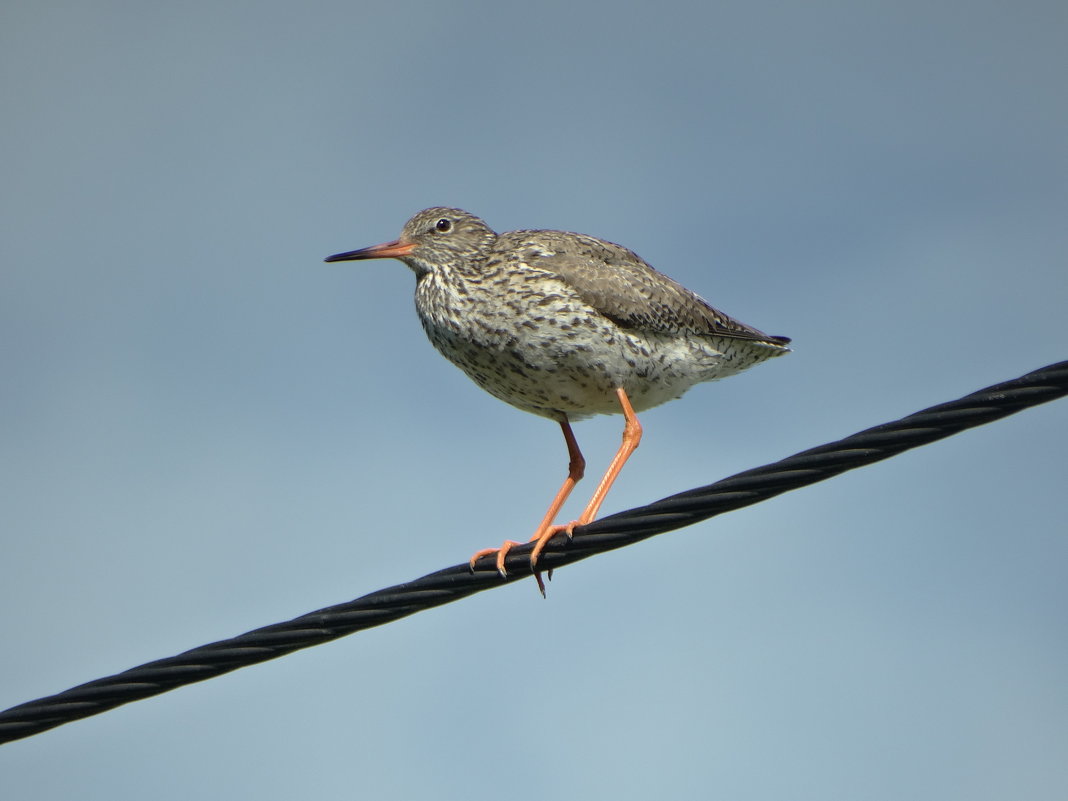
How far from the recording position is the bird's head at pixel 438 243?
11047 millimetres

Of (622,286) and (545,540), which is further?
(622,286)

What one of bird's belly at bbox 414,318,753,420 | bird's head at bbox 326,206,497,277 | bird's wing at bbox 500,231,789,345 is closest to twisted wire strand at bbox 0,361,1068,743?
bird's belly at bbox 414,318,753,420

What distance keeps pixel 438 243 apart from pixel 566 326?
6.67 ft

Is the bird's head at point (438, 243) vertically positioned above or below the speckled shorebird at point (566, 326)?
above

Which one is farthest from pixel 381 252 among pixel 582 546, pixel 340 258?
pixel 582 546

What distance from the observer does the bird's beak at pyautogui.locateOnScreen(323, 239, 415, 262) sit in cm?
1141

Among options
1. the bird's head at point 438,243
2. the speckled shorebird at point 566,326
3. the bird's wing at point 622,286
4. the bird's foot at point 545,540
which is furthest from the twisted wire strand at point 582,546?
the bird's head at point 438,243

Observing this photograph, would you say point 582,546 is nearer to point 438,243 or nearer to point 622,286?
point 622,286

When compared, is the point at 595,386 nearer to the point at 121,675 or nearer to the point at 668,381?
the point at 668,381

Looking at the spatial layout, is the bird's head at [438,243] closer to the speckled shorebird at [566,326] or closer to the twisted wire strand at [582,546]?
the speckled shorebird at [566,326]

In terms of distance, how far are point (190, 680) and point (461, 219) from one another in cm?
652

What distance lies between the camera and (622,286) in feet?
34.4

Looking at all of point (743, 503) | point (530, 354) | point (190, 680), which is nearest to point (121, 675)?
point (190, 680)

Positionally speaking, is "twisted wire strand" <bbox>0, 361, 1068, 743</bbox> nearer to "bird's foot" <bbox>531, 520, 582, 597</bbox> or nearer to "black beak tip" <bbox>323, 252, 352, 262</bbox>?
"bird's foot" <bbox>531, 520, 582, 597</bbox>
